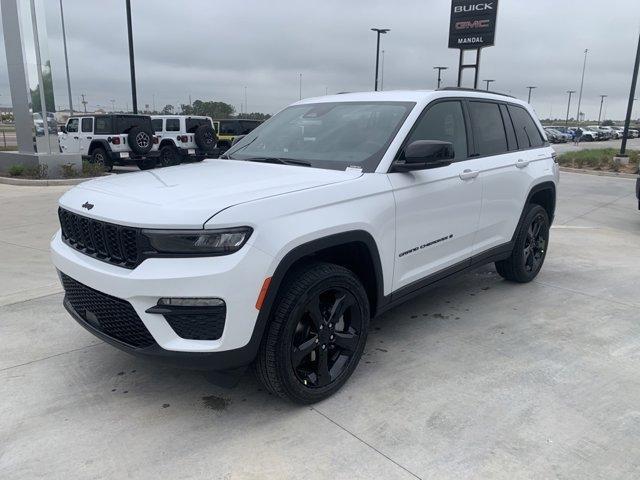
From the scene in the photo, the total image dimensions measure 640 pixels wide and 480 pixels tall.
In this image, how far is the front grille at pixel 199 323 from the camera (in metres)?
2.59

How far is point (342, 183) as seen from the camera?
3.15 meters

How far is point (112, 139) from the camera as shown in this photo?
16.8 m

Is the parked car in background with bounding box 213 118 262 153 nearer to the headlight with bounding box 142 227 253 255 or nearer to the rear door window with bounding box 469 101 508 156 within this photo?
the rear door window with bounding box 469 101 508 156

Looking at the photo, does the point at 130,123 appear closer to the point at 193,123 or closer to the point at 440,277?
the point at 193,123

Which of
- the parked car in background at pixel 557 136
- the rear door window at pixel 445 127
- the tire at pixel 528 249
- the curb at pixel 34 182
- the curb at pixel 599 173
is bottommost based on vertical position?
the parked car in background at pixel 557 136

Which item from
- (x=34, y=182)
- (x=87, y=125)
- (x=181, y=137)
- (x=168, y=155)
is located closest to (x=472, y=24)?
(x=181, y=137)

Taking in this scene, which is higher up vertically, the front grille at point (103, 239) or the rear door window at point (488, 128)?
the rear door window at point (488, 128)

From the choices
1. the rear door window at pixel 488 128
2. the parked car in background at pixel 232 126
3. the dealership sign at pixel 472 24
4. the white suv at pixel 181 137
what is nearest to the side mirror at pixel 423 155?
the rear door window at pixel 488 128

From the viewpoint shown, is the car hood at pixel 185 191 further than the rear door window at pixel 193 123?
No

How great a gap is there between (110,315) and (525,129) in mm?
4285

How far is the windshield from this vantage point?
358 cm

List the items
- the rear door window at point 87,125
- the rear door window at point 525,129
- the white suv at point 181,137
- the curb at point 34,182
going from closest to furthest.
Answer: the rear door window at point 525,129, the curb at point 34,182, the rear door window at point 87,125, the white suv at point 181,137

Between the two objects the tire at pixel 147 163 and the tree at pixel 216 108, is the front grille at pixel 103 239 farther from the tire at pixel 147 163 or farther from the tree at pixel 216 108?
the tree at pixel 216 108

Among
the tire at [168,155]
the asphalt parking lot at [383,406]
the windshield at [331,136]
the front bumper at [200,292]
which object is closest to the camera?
the front bumper at [200,292]
